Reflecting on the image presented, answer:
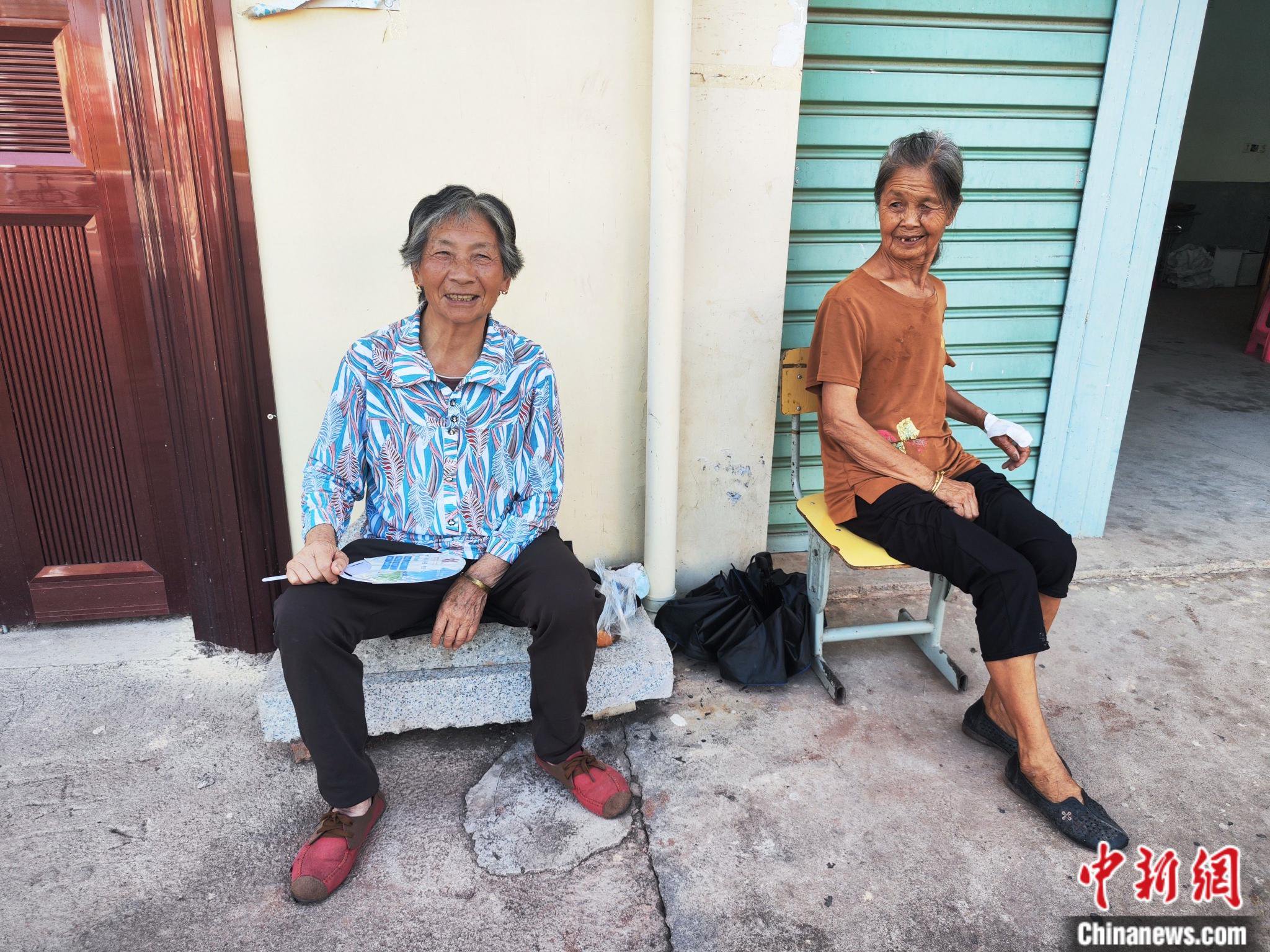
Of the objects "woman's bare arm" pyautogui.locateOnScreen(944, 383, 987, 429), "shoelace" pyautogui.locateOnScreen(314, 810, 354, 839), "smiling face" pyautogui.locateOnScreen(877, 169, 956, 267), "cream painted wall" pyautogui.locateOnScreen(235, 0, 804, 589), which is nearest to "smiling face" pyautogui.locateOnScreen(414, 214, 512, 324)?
"cream painted wall" pyautogui.locateOnScreen(235, 0, 804, 589)

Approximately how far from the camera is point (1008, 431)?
2795 mm

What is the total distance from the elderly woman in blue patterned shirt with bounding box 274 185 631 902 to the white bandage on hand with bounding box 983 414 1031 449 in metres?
1.47

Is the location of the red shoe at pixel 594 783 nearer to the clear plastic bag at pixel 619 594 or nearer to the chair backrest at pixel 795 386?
the clear plastic bag at pixel 619 594

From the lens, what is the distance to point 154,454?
116 inches

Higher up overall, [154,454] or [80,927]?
[154,454]

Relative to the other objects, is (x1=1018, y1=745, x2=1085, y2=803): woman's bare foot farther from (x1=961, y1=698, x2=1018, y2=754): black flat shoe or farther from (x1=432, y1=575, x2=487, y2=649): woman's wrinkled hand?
(x1=432, y1=575, x2=487, y2=649): woman's wrinkled hand

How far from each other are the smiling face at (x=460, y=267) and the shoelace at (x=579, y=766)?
1.25 m

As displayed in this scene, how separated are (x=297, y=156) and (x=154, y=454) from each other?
1166 millimetres

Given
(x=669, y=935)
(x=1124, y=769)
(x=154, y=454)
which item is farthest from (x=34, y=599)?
(x=1124, y=769)

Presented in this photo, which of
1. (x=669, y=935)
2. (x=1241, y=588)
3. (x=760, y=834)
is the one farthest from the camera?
(x=1241, y=588)

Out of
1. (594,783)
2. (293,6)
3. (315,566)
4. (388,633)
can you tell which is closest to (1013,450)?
(594,783)

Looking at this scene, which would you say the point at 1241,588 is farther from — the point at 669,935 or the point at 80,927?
the point at 80,927

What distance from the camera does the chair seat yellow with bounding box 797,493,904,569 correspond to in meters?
2.52

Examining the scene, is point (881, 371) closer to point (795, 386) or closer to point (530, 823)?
point (795, 386)
